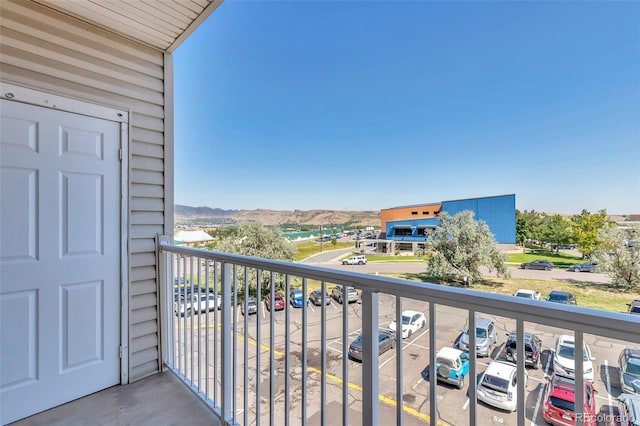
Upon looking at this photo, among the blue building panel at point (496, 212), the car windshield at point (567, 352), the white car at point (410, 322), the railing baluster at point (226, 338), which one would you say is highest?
the blue building panel at point (496, 212)

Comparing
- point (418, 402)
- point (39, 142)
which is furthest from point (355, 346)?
point (39, 142)

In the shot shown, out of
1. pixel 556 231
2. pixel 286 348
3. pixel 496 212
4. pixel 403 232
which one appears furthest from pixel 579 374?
pixel 496 212

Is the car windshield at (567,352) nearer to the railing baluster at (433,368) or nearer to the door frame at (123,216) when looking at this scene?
the railing baluster at (433,368)

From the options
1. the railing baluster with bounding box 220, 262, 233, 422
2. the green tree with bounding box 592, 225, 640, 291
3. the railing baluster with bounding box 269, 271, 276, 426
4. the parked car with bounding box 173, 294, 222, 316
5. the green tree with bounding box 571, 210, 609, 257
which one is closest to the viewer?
the railing baluster with bounding box 269, 271, 276, 426

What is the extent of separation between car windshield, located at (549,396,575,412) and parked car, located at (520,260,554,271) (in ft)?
11.4

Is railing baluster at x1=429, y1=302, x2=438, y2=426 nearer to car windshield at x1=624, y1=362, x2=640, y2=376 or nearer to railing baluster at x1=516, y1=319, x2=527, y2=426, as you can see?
railing baluster at x1=516, y1=319, x2=527, y2=426

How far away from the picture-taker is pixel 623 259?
2904 mm

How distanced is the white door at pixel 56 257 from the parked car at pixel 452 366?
2.17m

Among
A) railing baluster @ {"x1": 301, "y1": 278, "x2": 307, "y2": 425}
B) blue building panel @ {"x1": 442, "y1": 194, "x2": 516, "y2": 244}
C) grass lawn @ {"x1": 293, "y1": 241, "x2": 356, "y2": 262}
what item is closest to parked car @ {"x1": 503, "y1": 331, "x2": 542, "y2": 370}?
railing baluster @ {"x1": 301, "y1": 278, "x2": 307, "y2": 425}

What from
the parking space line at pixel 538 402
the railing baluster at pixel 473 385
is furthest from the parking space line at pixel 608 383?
the railing baluster at pixel 473 385

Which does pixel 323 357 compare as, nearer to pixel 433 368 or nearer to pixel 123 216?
pixel 433 368

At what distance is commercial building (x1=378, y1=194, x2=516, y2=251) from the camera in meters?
4.56

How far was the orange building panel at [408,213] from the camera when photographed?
580cm

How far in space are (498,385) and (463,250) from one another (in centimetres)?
394
